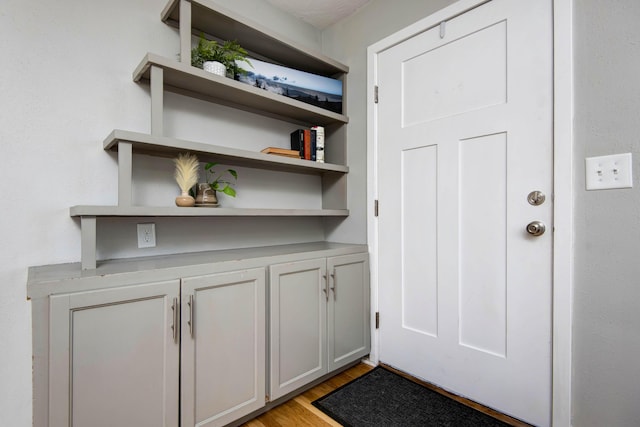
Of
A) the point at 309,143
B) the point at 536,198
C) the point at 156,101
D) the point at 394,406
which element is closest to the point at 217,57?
the point at 156,101

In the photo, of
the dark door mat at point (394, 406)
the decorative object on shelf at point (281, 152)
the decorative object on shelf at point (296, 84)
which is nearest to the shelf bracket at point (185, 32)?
the decorative object on shelf at point (296, 84)

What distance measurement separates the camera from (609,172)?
1.17m

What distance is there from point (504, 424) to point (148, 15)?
270cm

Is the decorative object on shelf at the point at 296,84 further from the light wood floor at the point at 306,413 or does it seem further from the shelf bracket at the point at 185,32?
the light wood floor at the point at 306,413

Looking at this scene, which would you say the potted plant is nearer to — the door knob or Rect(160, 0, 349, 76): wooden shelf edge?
Rect(160, 0, 349, 76): wooden shelf edge

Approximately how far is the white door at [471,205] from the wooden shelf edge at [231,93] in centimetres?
48

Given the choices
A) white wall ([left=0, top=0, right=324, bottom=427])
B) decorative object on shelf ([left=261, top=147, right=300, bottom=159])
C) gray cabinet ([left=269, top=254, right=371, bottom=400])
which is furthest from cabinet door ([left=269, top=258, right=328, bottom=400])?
decorative object on shelf ([left=261, top=147, right=300, bottom=159])

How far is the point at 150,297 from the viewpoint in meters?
1.16

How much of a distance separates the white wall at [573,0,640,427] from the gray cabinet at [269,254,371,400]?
3.56ft

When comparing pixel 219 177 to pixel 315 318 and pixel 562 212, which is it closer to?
pixel 315 318

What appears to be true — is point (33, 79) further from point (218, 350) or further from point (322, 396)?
point (322, 396)

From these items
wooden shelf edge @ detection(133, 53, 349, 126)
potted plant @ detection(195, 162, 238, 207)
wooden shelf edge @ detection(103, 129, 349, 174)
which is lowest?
potted plant @ detection(195, 162, 238, 207)

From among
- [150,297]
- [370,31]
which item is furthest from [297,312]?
[370,31]

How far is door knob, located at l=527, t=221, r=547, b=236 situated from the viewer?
133 centimetres
